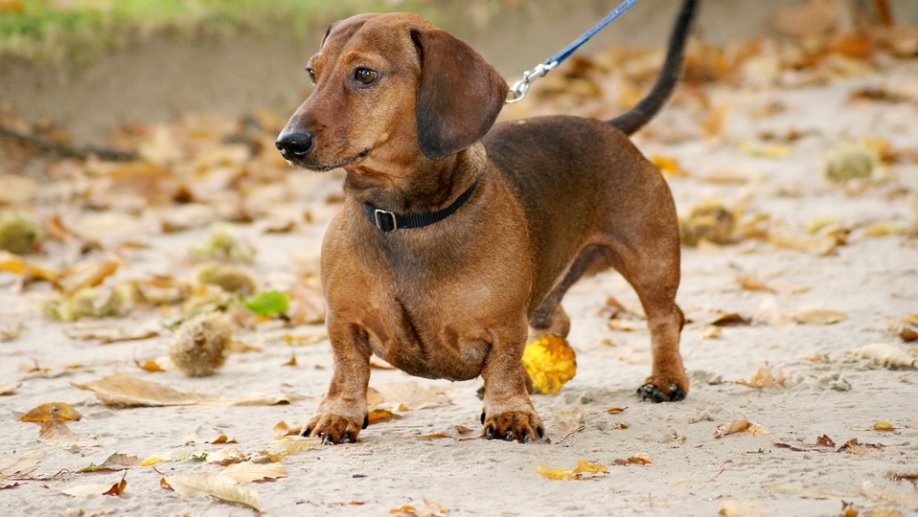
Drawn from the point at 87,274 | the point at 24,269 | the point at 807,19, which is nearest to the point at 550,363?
the point at 87,274

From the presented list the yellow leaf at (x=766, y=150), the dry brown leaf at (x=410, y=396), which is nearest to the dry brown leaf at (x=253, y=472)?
the dry brown leaf at (x=410, y=396)

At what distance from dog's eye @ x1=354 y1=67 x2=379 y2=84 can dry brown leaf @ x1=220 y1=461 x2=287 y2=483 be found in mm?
1038

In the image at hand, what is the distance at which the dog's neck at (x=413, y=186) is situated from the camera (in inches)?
128

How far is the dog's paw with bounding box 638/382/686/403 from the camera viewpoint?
3656 millimetres

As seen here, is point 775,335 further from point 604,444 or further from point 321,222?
point 321,222

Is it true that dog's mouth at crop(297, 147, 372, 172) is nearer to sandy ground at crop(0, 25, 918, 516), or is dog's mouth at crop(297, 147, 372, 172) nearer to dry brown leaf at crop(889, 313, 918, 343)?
sandy ground at crop(0, 25, 918, 516)

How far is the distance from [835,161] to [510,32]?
4.01 m

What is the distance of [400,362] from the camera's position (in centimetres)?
338

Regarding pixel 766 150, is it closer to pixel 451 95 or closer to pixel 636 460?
pixel 451 95

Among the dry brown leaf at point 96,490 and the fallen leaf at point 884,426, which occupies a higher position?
the fallen leaf at point 884,426

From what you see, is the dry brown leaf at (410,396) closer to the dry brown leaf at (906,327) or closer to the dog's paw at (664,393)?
the dog's paw at (664,393)

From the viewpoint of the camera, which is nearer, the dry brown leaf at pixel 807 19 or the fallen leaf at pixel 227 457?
the fallen leaf at pixel 227 457

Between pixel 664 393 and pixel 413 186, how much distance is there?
106 cm

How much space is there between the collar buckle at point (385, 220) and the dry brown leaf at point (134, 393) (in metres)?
0.89
